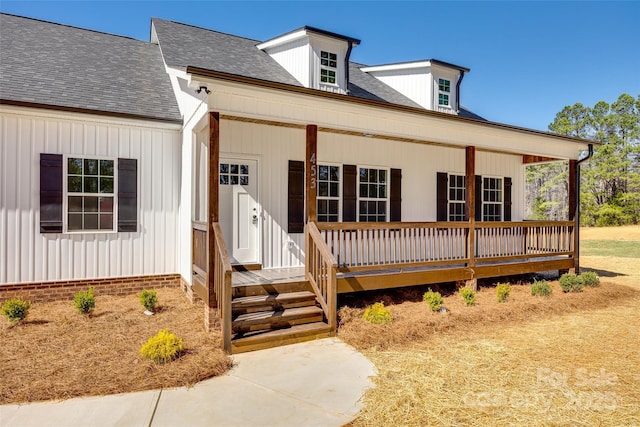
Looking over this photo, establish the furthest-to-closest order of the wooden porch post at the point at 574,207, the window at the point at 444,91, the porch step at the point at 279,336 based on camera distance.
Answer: the window at the point at 444,91
the wooden porch post at the point at 574,207
the porch step at the point at 279,336

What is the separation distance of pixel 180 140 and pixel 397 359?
5813 millimetres

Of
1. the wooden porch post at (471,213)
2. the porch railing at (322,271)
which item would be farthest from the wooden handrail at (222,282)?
the wooden porch post at (471,213)

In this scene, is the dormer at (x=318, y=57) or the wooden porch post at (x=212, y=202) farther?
the dormer at (x=318, y=57)

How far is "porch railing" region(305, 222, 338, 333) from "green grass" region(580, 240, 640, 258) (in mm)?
15263

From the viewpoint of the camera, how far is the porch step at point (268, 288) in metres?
5.65

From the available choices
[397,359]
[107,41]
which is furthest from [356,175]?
[107,41]

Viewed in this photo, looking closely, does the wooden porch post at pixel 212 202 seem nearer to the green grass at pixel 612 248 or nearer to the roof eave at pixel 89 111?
the roof eave at pixel 89 111

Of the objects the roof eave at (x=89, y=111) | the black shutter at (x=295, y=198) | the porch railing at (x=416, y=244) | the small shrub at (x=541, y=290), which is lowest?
the small shrub at (x=541, y=290)

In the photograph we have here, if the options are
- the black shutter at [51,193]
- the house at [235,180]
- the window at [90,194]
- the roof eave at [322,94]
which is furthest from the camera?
the window at [90,194]

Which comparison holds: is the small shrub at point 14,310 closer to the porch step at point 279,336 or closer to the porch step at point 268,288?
the porch step at point 268,288

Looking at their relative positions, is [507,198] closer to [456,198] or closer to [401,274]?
[456,198]

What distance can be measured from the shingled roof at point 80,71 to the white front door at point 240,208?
1.57 m

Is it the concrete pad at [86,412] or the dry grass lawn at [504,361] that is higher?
the concrete pad at [86,412]

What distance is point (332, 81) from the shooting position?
9.41 meters
